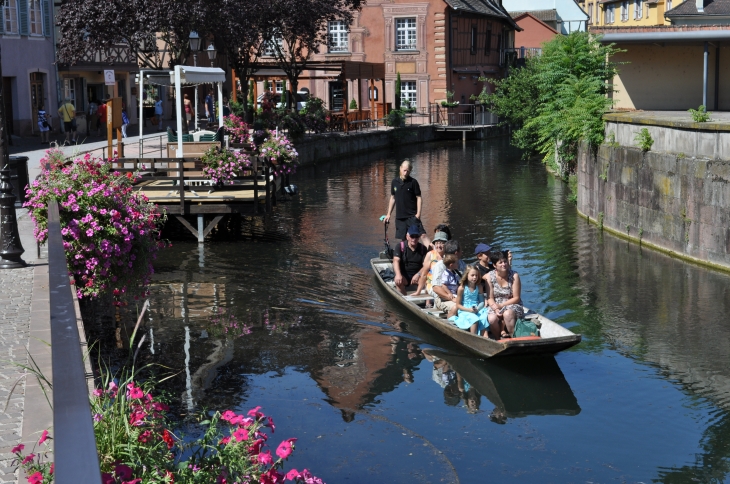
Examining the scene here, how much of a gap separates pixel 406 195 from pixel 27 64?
2565cm

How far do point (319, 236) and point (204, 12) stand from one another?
13.6 meters

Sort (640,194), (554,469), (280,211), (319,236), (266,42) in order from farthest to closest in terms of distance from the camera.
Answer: (266,42) < (280,211) < (319,236) < (640,194) < (554,469)

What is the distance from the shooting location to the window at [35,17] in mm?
37625

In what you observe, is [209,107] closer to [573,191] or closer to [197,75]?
[573,191]

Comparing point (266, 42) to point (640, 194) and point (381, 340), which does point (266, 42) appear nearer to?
point (640, 194)

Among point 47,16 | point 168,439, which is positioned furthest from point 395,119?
point 168,439

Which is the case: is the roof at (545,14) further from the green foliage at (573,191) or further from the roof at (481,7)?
the green foliage at (573,191)

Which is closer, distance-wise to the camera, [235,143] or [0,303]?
[0,303]

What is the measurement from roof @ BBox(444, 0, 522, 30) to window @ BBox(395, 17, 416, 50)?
2.39 meters

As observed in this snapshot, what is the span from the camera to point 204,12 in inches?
1254

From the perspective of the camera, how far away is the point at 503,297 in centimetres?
1172

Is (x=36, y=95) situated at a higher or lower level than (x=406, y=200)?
higher

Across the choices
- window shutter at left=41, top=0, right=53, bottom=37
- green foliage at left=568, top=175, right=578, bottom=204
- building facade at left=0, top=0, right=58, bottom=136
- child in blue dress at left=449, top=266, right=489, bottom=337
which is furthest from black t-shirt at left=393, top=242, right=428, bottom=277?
window shutter at left=41, top=0, right=53, bottom=37

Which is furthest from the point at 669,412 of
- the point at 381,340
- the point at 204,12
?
the point at 204,12
